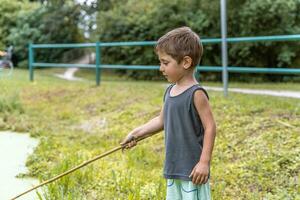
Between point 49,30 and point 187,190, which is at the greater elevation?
point 49,30

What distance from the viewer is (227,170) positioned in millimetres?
4035

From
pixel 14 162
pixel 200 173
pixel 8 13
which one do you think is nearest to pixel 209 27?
pixel 14 162

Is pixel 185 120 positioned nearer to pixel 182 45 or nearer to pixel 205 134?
pixel 205 134

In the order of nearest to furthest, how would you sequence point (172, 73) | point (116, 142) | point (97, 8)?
point (172, 73)
point (116, 142)
point (97, 8)

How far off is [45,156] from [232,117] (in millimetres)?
2118

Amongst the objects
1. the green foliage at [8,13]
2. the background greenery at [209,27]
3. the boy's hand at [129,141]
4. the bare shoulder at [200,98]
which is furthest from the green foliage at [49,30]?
the bare shoulder at [200,98]

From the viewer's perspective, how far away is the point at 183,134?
2213 millimetres

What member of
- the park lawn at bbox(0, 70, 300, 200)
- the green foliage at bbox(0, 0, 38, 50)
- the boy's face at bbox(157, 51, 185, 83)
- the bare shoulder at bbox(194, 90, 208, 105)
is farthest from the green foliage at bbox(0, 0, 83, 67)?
the bare shoulder at bbox(194, 90, 208, 105)

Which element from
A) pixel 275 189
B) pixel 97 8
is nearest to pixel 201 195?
pixel 275 189

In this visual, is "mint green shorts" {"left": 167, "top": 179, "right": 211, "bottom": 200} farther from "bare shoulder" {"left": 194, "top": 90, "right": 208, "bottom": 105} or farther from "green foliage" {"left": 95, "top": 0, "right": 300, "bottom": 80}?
"green foliage" {"left": 95, "top": 0, "right": 300, "bottom": 80}

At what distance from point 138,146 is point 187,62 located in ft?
9.79

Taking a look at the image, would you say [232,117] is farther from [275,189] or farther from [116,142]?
[275,189]

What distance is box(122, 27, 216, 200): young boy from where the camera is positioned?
215 centimetres

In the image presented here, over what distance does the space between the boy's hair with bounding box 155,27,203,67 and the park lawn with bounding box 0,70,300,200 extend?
46.8 inches
